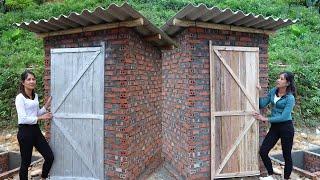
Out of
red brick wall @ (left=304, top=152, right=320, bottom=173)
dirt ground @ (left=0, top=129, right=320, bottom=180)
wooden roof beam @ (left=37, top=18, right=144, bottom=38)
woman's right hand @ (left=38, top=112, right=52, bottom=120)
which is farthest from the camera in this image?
dirt ground @ (left=0, top=129, right=320, bottom=180)

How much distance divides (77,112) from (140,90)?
1.25 m

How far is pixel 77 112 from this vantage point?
5.50 m

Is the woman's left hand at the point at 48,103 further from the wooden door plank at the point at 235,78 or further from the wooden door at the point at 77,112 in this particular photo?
the wooden door plank at the point at 235,78

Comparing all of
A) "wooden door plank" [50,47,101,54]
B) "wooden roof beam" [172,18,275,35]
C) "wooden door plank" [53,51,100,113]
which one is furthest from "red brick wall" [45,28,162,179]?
"wooden roof beam" [172,18,275,35]

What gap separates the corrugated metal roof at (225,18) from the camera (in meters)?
4.78

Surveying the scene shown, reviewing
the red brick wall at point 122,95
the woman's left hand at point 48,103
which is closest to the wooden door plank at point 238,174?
the red brick wall at point 122,95

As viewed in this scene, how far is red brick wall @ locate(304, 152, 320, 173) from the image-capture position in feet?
24.4

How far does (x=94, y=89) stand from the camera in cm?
537

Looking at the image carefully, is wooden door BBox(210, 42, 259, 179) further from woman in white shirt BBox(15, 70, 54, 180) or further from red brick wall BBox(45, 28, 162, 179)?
woman in white shirt BBox(15, 70, 54, 180)

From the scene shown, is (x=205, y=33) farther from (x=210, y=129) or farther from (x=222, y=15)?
(x=210, y=129)

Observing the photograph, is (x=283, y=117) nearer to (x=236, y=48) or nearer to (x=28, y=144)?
(x=236, y=48)

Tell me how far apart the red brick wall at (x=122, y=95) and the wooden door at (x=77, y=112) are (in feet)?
0.49

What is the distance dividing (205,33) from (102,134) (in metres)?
2.51

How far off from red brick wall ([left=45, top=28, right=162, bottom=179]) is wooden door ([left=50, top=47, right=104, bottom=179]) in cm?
15
